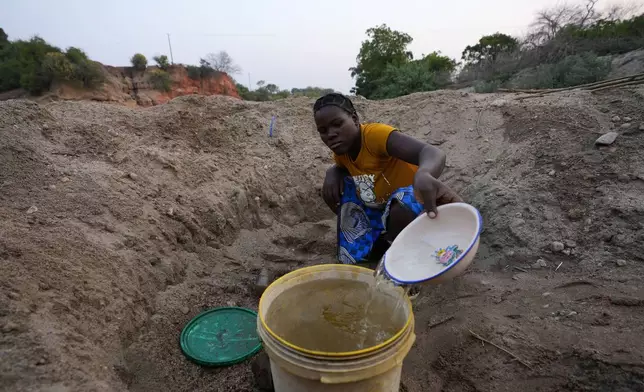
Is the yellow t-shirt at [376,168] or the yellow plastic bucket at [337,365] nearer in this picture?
the yellow plastic bucket at [337,365]

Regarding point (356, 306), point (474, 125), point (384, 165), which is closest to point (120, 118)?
point (384, 165)

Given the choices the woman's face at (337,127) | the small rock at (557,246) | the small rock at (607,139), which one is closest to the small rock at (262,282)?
the woman's face at (337,127)

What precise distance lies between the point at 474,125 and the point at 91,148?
3738 millimetres

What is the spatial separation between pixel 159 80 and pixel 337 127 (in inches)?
731

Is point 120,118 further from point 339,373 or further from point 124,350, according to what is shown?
point 339,373

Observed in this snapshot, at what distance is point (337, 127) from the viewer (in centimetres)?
203

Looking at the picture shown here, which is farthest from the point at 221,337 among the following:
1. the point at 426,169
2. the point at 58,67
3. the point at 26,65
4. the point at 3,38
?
the point at 3,38

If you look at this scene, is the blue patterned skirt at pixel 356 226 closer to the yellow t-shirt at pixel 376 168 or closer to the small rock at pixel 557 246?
the yellow t-shirt at pixel 376 168

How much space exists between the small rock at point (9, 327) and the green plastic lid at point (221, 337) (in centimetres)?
77

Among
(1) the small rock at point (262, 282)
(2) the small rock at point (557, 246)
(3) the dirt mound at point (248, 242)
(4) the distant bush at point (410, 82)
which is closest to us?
(3) the dirt mound at point (248, 242)

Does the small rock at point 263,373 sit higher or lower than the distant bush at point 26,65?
lower

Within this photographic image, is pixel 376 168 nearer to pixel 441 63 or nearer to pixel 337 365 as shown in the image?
pixel 337 365

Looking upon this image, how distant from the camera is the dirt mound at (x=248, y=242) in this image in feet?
5.01

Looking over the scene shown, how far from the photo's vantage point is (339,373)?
1.13m
